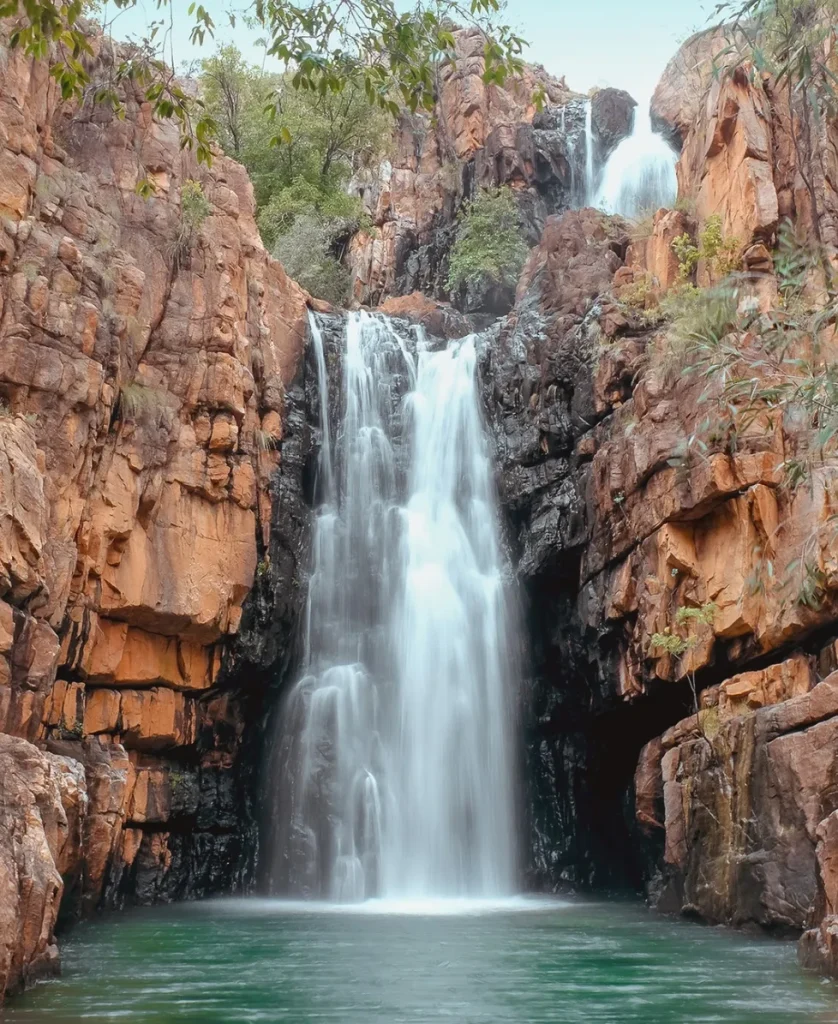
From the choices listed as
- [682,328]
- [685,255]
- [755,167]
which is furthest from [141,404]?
[755,167]

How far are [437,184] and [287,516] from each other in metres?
21.1

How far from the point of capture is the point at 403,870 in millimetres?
20781

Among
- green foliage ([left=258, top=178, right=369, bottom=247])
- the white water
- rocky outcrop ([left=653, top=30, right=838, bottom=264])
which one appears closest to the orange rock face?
green foliage ([left=258, top=178, right=369, bottom=247])

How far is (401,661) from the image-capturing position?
23266mm

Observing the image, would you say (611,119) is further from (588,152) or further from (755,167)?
(755,167)

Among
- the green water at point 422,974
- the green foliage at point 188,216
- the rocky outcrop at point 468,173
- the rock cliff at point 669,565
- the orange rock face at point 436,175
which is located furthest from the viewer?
the orange rock face at point 436,175

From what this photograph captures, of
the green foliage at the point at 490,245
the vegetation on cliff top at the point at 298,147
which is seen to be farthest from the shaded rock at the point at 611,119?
the vegetation on cliff top at the point at 298,147

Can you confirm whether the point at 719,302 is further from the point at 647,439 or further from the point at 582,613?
the point at 582,613

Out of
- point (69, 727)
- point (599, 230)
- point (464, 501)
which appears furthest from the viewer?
point (599, 230)

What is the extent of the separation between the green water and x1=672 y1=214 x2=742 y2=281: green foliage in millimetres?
13261

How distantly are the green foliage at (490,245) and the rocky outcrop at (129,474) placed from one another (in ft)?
39.0

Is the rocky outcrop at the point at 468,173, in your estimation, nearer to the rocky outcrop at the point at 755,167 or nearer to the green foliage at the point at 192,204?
the rocky outcrop at the point at 755,167

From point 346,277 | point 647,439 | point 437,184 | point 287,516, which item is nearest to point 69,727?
point 287,516

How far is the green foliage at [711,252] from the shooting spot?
2241cm
